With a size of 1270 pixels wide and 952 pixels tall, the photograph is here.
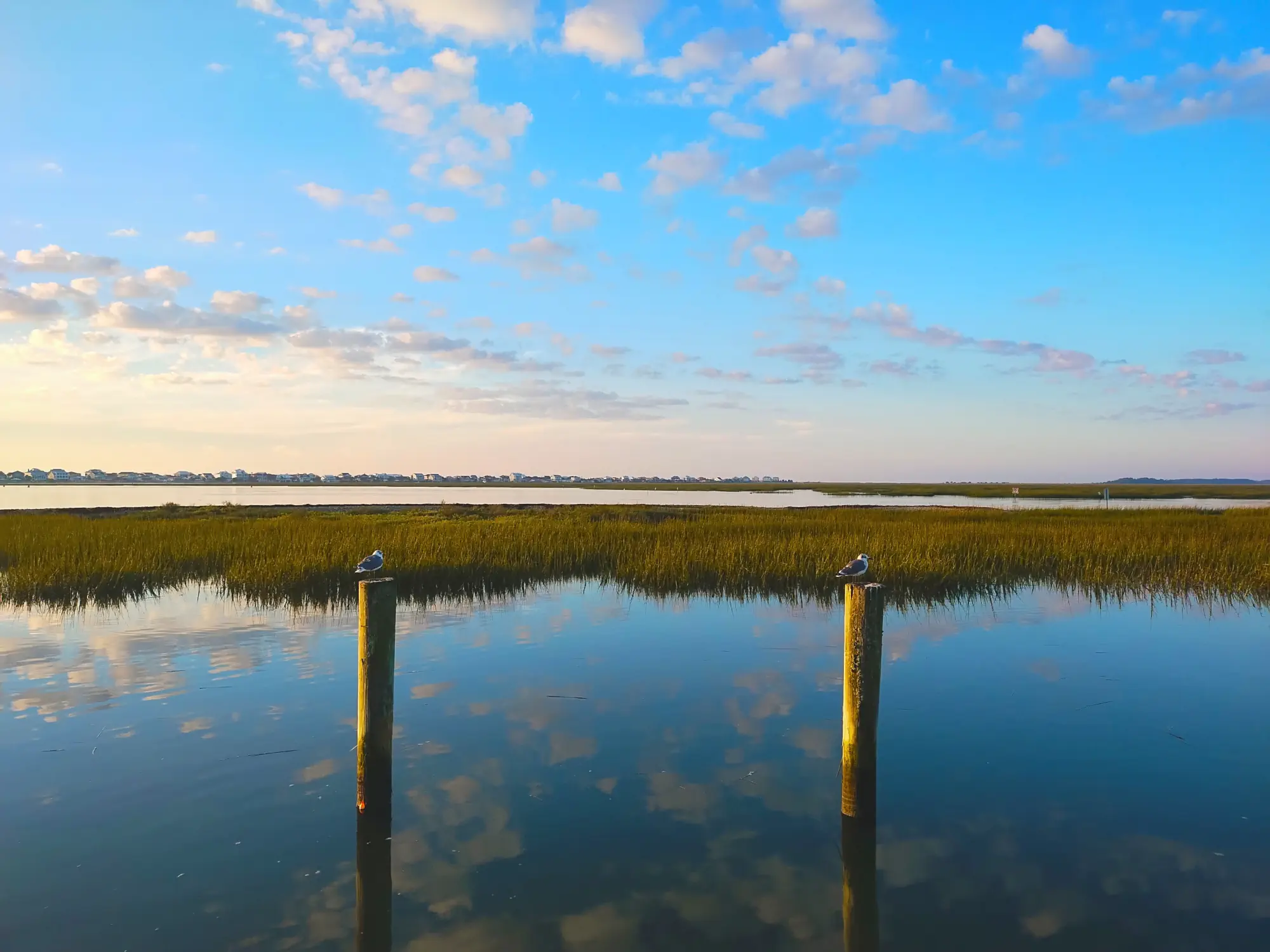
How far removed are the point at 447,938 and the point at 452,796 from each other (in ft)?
6.84

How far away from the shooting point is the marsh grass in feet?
60.0

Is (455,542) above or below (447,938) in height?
above

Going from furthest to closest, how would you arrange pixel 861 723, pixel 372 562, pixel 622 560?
1. pixel 622 560
2. pixel 372 562
3. pixel 861 723

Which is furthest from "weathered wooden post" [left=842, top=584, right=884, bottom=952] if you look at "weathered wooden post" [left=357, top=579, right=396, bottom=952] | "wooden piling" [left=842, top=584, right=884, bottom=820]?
"weathered wooden post" [left=357, top=579, right=396, bottom=952]

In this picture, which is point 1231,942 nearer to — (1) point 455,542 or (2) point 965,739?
(2) point 965,739

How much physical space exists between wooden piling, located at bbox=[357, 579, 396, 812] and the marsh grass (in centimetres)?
1103

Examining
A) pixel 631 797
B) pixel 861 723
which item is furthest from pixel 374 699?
pixel 861 723

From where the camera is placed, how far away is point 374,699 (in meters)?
6.52

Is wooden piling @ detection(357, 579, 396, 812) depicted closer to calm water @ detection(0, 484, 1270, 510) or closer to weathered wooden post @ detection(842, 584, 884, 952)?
weathered wooden post @ detection(842, 584, 884, 952)

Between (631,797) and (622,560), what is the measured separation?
15.4 metres

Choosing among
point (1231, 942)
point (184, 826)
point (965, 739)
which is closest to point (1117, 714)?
point (965, 739)

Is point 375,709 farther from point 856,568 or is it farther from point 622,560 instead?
point 622,560

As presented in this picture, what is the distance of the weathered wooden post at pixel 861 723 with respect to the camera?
612 centimetres

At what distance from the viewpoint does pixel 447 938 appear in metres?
4.99
